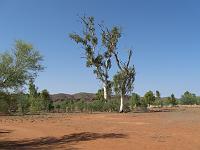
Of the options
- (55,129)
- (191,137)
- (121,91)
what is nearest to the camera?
(191,137)

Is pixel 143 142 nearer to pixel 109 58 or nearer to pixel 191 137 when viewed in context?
pixel 191 137

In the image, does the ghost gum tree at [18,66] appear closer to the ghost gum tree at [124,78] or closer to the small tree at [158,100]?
the ghost gum tree at [124,78]

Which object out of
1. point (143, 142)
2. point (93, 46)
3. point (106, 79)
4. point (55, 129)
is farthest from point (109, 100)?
point (143, 142)

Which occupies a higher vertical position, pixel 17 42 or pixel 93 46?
pixel 93 46

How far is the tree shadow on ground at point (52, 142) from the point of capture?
1963 cm

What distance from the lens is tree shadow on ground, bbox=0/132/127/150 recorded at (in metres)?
19.6

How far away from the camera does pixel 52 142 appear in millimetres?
21109

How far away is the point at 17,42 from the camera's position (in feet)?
78.6

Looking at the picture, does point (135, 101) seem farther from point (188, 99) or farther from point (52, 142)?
point (52, 142)

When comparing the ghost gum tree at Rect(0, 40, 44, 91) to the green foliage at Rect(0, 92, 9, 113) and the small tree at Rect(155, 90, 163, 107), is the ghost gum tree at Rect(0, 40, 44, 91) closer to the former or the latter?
the green foliage at Rect(0, 92, 9, 113)

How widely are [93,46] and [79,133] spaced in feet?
112

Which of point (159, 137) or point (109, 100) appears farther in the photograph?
point (109, 100)

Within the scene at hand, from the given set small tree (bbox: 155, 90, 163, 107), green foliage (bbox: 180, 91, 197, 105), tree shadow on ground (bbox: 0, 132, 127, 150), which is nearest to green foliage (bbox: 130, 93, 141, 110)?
small tree (bbox: 155, 90, 163, 107)

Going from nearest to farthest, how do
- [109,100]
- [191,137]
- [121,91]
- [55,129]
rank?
[191,137] < [55,129] < [121,91] < [109,100]
